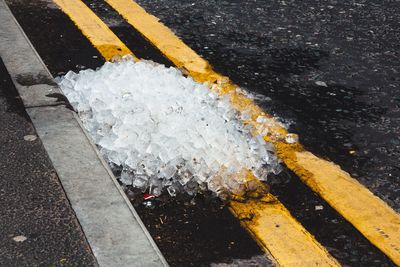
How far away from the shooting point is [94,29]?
13.9 feet

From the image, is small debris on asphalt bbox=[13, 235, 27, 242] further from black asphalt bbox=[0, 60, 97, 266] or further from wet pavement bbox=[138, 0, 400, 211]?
wet pavement bbox=[138, 0, 400, 211]

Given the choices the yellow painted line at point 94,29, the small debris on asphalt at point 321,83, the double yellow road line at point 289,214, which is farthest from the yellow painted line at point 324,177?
the small debris on asphalt at point 321,83

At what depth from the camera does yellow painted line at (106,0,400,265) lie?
2330 mm

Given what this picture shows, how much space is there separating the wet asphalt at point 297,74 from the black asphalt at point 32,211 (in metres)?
0.28

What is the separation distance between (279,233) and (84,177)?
2.34 feet

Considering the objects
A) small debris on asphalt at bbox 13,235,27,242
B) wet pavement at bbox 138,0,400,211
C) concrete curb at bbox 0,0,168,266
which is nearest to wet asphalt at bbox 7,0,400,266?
wet pavement at bbox 138,0,400,211

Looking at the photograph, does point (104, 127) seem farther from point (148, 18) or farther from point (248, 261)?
point (148, 18)

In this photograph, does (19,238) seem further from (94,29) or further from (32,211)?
(94,29)

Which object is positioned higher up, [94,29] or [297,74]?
[297,74]

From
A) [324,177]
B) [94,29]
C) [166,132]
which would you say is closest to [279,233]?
[324,177]

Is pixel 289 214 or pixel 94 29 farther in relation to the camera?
pixel 94 29

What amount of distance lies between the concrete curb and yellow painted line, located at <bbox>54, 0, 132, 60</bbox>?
1.70 ft

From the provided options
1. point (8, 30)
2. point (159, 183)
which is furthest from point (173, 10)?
point (159, 183)

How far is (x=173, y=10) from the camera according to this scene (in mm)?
4645
